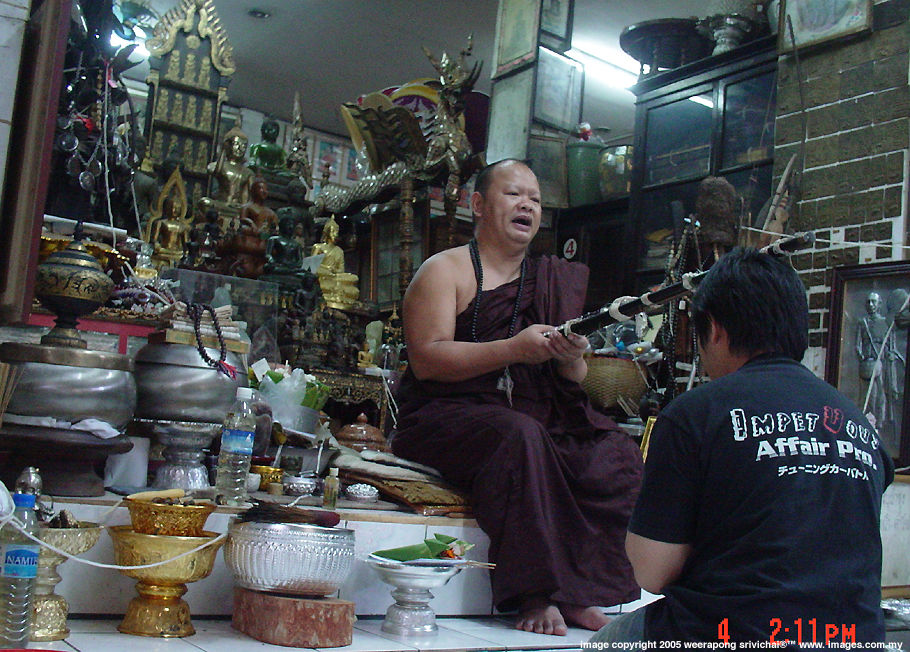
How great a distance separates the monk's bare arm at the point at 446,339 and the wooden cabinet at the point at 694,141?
11.1 ft

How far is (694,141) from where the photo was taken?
674 centimetres

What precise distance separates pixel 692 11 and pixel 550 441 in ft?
20.5

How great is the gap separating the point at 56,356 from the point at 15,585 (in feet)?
2.10

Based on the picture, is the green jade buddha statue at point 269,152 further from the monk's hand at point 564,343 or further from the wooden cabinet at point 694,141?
the monk's hand at point 564,343

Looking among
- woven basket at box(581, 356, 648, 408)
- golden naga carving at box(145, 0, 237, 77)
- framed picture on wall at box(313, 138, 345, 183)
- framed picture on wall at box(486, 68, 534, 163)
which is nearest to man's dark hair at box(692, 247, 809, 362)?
woven basket at box(581, 356, 648, 408)

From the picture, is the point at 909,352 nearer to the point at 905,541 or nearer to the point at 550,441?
the point at 905,541

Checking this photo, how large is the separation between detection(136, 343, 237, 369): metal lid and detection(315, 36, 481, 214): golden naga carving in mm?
3945

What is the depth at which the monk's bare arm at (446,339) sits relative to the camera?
2.55m

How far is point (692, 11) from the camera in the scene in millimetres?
7715

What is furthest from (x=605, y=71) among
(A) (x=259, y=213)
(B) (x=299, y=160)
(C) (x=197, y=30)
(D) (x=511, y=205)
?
(D) (x=511, y=205)

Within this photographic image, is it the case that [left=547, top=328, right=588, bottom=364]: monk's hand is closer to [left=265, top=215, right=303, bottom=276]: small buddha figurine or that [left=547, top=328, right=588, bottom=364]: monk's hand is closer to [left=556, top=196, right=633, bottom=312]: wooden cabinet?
[left=265, top=215, right=303, bottom=276]: small buddha figurine

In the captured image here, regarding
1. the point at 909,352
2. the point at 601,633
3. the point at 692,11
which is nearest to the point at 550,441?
the point at 601,633

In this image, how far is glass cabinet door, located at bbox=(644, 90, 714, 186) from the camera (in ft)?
21.8

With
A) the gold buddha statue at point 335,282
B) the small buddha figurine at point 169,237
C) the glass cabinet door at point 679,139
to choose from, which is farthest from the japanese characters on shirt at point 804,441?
the glass cabinet door at point 679,139
